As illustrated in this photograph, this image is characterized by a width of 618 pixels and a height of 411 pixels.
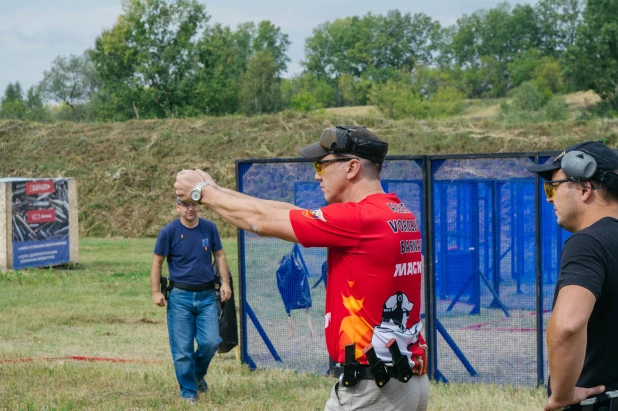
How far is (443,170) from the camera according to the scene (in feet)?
28.2

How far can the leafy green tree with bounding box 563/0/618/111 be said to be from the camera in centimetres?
5247

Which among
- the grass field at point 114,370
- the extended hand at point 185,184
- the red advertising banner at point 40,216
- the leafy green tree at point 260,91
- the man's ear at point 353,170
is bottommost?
the grass field at point 114,370

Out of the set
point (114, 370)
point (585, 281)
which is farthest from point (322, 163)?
point (114, 370)

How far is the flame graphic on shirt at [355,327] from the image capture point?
3.65 metres

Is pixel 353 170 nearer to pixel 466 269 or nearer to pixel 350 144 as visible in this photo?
pixel 350 144

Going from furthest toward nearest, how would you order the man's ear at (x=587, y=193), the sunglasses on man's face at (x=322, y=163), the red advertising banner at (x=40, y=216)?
the red advertising banner at (x=40, y=216)
the sunglasses on man's face at (x=322, y=163)
the man's ear at (x=587, y=193)

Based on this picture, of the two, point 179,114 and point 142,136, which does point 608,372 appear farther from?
point 179,114

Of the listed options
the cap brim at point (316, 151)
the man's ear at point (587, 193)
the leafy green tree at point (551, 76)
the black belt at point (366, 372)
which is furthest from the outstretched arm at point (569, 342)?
the leafy green tree at point (551, 76)

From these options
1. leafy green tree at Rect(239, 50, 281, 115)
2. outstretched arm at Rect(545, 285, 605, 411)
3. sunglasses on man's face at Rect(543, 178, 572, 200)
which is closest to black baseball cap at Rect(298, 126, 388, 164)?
sunglasses on man's face at Rect(543, 178, 572, 200)

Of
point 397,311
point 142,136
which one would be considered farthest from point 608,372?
point 142,136

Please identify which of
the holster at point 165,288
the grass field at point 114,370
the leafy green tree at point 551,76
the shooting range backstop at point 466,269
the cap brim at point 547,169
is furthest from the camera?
the leafy green tree at point 551,76

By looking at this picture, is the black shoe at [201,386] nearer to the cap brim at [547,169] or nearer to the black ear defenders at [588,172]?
the cap brim at [547,169]

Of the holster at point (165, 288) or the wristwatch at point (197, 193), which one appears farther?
the holster at point (165, 288)

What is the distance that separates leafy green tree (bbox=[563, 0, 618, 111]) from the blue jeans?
4929 centimetres
